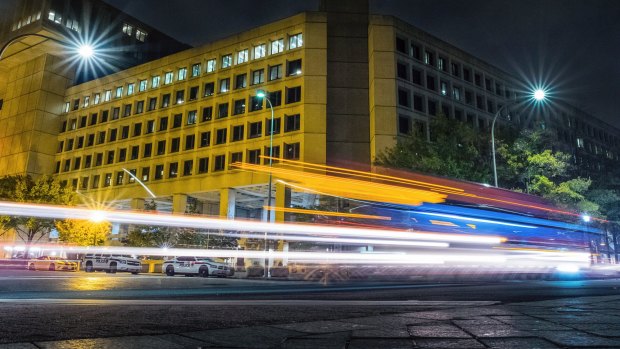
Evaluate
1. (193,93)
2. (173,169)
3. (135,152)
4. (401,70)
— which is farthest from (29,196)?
(401,70)

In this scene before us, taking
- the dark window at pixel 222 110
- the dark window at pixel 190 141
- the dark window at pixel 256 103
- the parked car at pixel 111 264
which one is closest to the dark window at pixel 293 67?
the dark window at pixel 256 103

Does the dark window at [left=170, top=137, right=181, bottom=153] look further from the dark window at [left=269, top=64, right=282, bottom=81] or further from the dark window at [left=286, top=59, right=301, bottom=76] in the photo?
the dark window at [left=286, top=59, right=301, bottom=76]

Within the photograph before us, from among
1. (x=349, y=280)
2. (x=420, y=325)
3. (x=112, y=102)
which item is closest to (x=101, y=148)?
(x=112, y=102)

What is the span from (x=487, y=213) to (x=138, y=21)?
80942mm

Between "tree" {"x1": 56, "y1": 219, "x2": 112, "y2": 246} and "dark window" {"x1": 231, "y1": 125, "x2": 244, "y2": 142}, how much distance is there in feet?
60.4

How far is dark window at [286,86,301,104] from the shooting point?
1906 inches

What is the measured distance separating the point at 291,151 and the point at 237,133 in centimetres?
765

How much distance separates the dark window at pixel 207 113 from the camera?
5366 centimetres

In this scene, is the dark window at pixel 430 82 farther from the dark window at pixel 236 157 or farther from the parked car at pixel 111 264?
the parked car at pixel 111 264

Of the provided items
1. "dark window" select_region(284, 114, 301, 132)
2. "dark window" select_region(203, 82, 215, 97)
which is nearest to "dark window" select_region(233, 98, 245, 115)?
"dark window" select_region(203, 82, 215, 97)

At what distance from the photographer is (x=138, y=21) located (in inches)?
3223

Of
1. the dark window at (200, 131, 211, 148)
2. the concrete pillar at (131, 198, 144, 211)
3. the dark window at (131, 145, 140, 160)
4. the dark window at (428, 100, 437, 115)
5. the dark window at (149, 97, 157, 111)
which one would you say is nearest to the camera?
the dark window at (428, 100, 437, 115)

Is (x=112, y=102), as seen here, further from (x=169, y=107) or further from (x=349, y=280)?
(x=349, y=280)

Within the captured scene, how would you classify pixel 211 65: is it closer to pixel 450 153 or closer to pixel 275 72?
pixel 275 72
